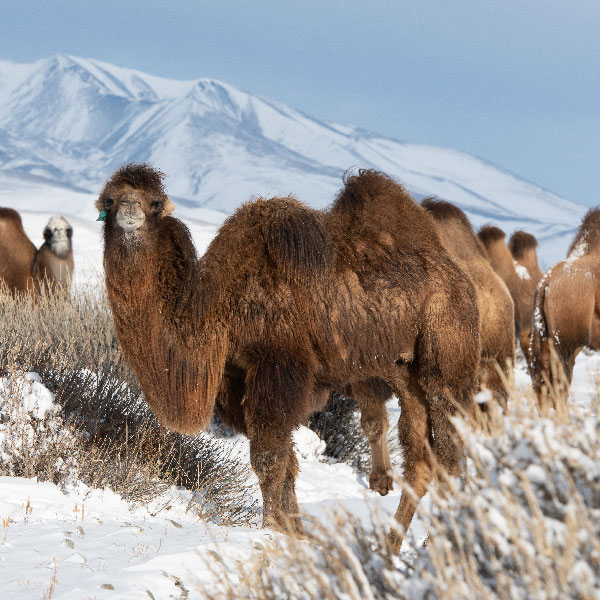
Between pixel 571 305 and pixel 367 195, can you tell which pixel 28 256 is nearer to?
pixel 571 305

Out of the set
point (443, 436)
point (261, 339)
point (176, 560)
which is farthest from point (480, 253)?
point (176, 560)

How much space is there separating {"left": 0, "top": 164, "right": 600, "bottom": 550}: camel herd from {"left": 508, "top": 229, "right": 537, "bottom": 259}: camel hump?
1341cm

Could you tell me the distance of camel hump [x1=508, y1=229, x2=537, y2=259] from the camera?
18.7 metres

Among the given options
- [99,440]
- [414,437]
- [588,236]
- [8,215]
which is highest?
[588,236]

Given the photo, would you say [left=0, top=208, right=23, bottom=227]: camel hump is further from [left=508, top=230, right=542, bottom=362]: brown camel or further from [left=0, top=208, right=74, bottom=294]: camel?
[left=508, top=230, right=542, bottom=362]: brown camel

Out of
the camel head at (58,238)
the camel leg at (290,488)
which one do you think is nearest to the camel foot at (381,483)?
the camel leg at (290,488)

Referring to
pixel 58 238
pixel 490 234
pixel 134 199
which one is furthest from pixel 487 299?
pixel 58 238

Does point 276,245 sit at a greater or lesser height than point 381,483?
greater

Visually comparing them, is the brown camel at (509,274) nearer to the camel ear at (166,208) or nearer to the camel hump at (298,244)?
the camel hump at (298,244)

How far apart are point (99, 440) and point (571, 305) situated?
235 inches

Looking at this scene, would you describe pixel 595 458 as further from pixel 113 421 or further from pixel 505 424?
pixel 113 421

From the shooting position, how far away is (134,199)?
199 inches

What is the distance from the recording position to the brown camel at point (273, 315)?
505 cm

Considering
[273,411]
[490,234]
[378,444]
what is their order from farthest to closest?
[490,234], [378,444], [273,411]
